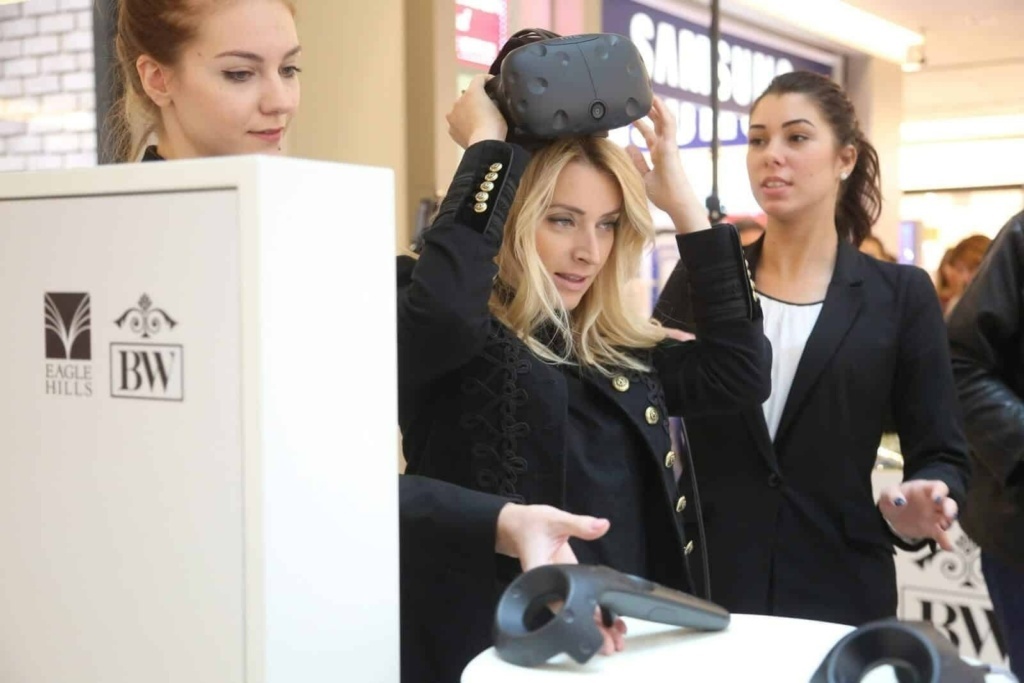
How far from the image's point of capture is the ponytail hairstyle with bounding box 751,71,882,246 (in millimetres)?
2096

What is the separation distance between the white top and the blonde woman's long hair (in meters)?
0.59

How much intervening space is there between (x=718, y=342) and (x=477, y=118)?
39 centimetres

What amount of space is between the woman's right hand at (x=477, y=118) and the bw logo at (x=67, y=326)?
53 cm

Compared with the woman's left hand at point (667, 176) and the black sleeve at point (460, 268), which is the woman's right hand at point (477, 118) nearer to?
the black sleeve at point (460, 268)

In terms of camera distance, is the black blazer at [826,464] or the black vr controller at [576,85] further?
the black blazer at [826,464]

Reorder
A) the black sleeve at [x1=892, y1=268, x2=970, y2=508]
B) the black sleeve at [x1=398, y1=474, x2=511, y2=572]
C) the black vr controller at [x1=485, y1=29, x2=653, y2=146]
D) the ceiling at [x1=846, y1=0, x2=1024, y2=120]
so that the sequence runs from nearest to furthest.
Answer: the black sleeve at [x1=398, y1=474, x2=511, y2=572] < the black vr controller at [x1=485, y1=29, x2=653, y2=146] < the black sleeve at [x1=892, y1=268, x2=970, y2=508] < the ceiling at [x1=846, y1=0, x2=1024, y2=120]

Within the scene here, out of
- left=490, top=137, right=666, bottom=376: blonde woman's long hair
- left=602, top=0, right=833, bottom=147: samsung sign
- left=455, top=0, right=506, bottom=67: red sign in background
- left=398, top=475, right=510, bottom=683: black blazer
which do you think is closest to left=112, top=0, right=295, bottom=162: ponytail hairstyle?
left=490, top=137, right=666, bottom=376: blonde woman's long hair

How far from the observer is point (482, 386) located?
1133mm

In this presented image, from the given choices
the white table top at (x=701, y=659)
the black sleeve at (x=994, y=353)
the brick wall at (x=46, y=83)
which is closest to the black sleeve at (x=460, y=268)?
the white table top at (x=701, y=659)

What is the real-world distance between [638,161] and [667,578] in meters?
0.51

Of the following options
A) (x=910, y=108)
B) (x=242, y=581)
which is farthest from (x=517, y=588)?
(x=910, y=108)

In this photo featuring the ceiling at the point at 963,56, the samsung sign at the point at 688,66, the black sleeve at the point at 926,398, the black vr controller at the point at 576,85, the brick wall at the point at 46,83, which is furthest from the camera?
the ceiling at the point at 963,56

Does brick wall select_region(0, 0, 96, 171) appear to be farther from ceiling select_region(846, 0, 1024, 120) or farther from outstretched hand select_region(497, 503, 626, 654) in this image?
ceiling select_region(846, 0, 1024, 120)

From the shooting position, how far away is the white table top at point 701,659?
0.61 metres
